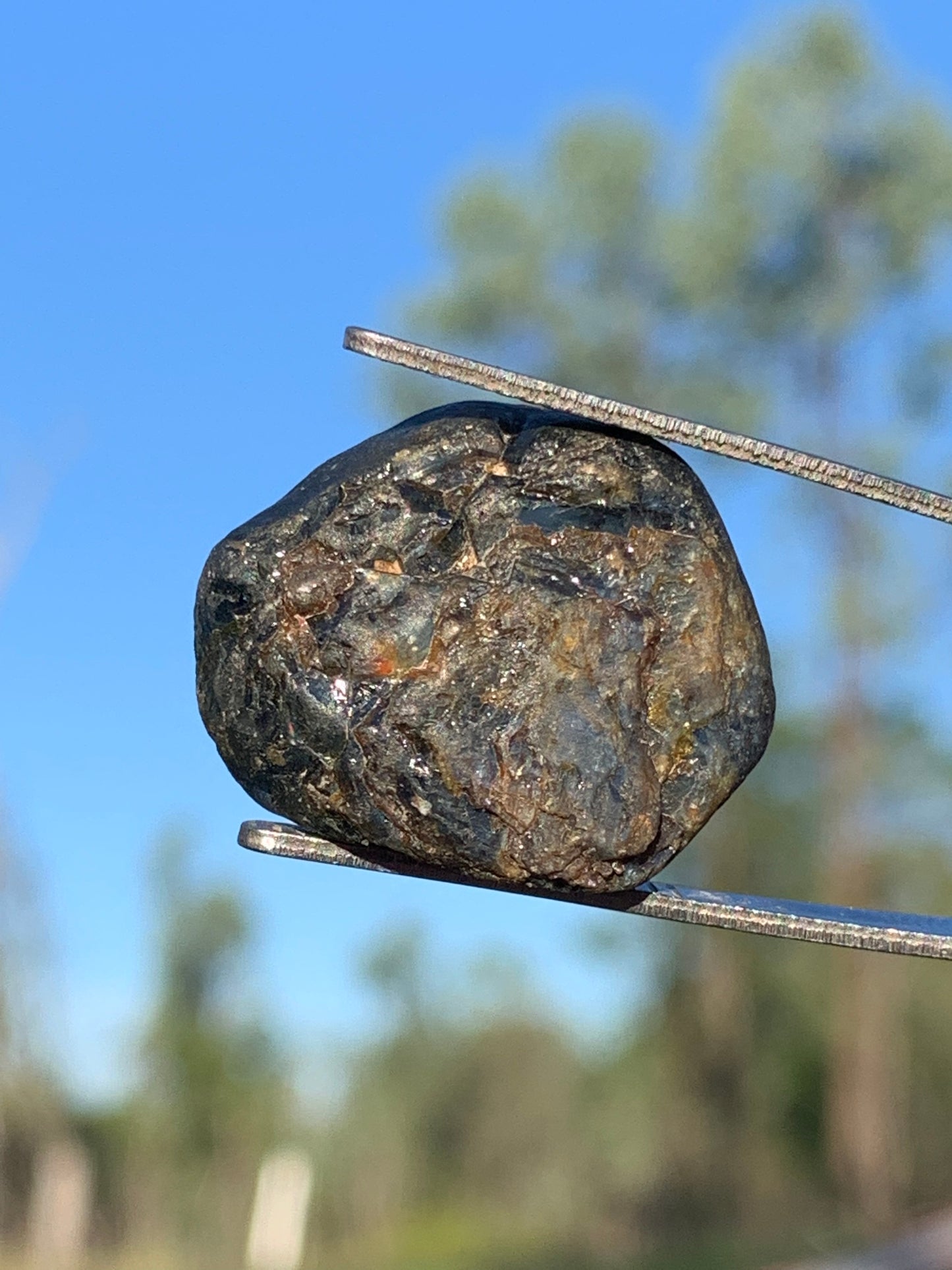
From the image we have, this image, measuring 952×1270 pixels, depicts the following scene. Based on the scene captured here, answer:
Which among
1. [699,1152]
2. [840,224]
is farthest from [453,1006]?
[840,224]

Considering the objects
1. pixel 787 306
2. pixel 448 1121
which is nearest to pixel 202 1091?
pixel 448 1121

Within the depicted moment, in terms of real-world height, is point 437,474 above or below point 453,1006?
above

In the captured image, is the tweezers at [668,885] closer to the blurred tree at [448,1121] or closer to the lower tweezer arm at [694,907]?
the lower tweezer arm at [694,907]

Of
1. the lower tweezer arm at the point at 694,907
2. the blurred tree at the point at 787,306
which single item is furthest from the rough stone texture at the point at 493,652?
the blurred tree at the point at 787,306

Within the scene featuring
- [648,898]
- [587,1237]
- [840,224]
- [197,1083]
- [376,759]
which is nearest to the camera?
[376,759]

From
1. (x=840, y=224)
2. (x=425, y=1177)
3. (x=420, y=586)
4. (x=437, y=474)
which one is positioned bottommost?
(x=425, y=1177)

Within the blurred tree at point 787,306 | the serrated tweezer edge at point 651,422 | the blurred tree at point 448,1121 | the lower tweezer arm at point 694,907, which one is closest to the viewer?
the serrated tweezer edge at point 651,422

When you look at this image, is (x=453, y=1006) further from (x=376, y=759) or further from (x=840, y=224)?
(x=376, y=759)

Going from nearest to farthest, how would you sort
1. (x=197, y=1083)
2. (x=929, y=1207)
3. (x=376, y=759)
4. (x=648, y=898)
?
(x=376, y=759) → (x=648, y=898) → (x=929, y=1207) → (x=197, y=1083)

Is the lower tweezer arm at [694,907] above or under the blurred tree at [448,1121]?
above
